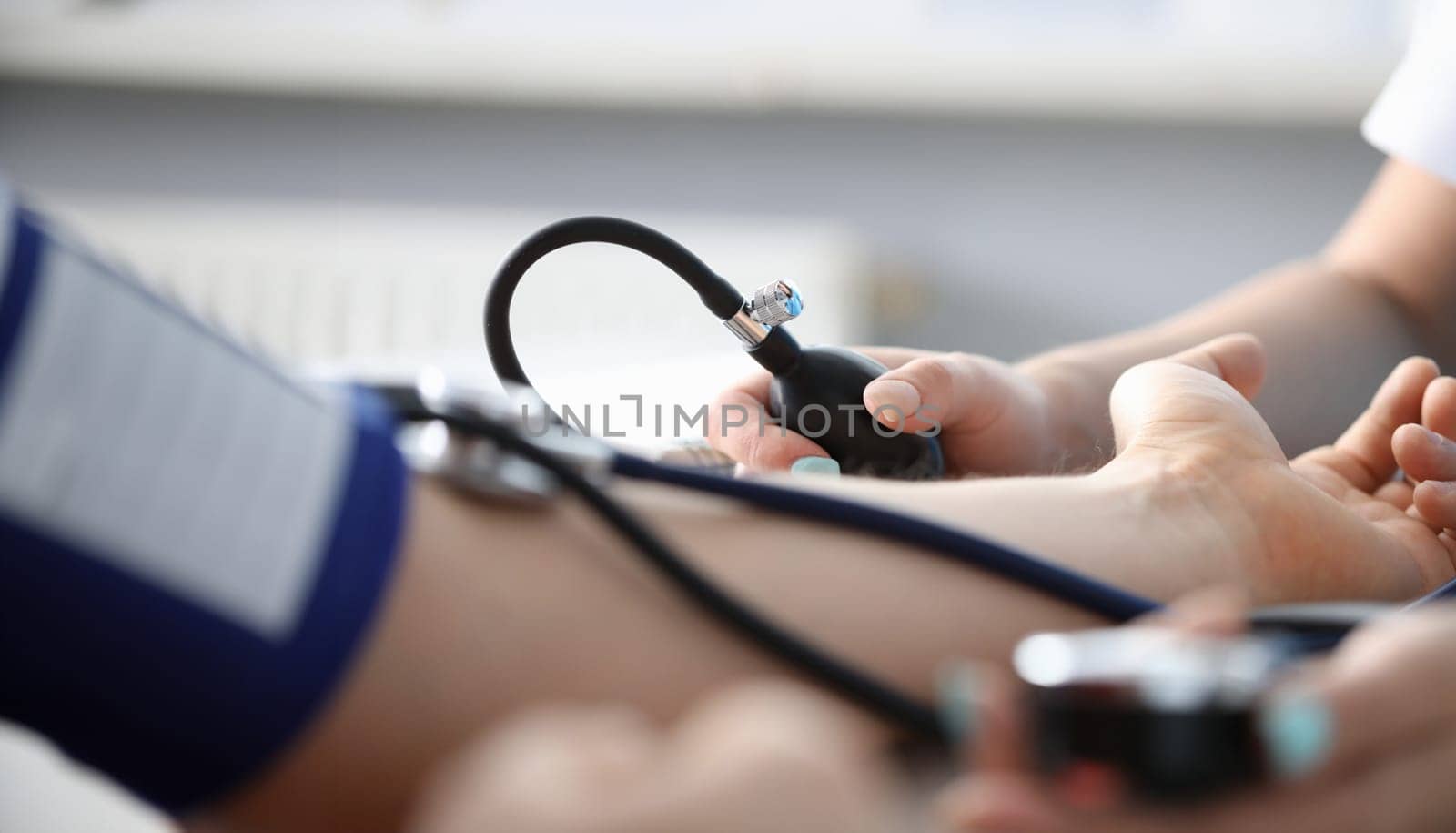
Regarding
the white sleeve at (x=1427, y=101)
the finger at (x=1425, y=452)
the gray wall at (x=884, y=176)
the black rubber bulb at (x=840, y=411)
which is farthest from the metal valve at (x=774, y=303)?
the gray wall at (x=884, y=176)

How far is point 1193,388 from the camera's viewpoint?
451mm

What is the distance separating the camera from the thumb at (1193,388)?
0.44 m

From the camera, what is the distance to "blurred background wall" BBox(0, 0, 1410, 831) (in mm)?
1823

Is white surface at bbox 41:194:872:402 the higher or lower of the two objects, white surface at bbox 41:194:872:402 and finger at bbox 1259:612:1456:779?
the higher

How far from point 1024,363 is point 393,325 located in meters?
1.50

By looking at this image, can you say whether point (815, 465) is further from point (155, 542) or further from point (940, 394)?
point (155, 542)

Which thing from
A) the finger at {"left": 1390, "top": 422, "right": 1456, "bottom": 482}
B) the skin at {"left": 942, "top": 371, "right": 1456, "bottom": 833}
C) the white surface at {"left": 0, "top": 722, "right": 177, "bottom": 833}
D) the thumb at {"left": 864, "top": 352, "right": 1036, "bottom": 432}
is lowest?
the white surface at {"left": 0, "top": 722, "right": 177, "bottom": 833}

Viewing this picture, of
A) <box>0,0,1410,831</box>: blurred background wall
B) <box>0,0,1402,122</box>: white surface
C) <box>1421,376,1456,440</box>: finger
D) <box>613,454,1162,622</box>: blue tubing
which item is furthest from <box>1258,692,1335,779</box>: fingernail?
<box>0,0,1402,122</box>: white surface

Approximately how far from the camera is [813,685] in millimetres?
272

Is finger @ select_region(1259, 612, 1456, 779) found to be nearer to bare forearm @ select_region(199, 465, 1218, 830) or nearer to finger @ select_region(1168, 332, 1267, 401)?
bare forearm @ select_region(199, 465, 1218, 830)

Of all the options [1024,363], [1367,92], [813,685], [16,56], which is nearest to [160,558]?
[813,685]

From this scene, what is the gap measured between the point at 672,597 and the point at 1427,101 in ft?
1.93

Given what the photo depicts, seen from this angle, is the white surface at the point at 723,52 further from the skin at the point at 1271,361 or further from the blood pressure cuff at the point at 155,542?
the blood pressure cuff at the point at 155,542

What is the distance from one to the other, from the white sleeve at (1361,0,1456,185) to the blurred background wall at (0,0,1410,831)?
3.65 ft
